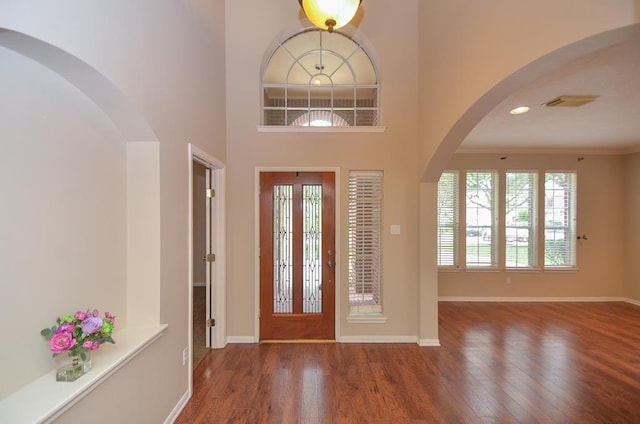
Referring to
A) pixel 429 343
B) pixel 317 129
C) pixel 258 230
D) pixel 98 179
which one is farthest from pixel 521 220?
pixel 98 179

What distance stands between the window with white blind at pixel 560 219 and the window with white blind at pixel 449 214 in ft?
5.63

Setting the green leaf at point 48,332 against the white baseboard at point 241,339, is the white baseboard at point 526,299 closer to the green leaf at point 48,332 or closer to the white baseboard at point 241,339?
the white baseboard at point 241,339

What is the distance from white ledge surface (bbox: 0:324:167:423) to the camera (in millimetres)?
1155

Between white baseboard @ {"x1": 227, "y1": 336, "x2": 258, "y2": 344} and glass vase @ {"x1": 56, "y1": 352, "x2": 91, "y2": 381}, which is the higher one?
glass vase @ {"x1": 56, "y1": 352, "x2": 91, "y2": 381}

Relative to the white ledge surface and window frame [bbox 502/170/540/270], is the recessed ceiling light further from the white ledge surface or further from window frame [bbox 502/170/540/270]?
the white ledge surface

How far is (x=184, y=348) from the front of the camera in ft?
7.91

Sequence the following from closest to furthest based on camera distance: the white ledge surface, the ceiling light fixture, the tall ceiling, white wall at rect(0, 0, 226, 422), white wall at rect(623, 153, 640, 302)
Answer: the white ledge surface → white wall at rect(0, 0, 226, 422) → the ceiling light fixture → the tall ceiling → white wall at rect(623, 153, 640, 302)

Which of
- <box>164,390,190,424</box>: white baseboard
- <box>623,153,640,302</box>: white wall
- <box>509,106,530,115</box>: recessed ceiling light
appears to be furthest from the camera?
<box>623,153,640,302</box>: white wall

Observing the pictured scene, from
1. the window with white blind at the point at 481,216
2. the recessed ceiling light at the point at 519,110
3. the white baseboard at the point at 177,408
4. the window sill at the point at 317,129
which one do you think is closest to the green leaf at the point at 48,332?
the white baseboard at the point at 177,408

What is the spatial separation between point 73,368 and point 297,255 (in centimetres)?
236

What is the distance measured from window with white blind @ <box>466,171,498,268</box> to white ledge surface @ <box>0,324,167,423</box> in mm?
5313

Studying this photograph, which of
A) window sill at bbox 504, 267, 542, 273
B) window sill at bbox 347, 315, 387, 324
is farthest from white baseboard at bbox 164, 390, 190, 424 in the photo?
window sill at bbox 504, 267, 542, 273

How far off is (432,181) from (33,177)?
346cm

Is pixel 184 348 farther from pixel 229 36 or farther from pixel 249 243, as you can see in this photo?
pixel 229 36
